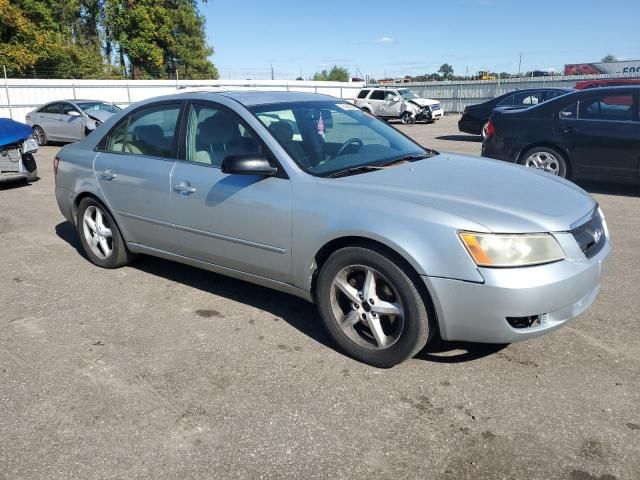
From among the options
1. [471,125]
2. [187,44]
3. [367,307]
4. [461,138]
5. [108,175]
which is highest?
[187,44]

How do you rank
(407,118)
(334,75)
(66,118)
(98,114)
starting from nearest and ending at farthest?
(66,118) < (98,114) < (407,118) < (334,75)

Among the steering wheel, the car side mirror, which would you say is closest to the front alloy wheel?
the car side mirror

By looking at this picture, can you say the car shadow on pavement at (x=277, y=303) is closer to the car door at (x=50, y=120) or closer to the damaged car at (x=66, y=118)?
the damaged car at (x=66, y=118)

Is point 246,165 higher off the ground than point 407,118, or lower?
higher

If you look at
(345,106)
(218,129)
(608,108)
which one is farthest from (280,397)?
(608,108)

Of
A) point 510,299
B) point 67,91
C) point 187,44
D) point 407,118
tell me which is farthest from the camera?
point 187,44

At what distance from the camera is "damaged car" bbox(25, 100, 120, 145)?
53.0 ft

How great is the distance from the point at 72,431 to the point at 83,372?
2.08 ft

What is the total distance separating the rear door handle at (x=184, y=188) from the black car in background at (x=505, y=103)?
12242 millimetres

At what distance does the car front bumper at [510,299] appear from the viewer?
→ 288 centimetres

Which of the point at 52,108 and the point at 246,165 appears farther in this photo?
the point at 52,108

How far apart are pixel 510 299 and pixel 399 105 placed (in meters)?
23.4

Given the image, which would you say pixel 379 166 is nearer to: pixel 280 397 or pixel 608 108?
pixel 280 397

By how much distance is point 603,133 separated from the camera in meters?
7.78
